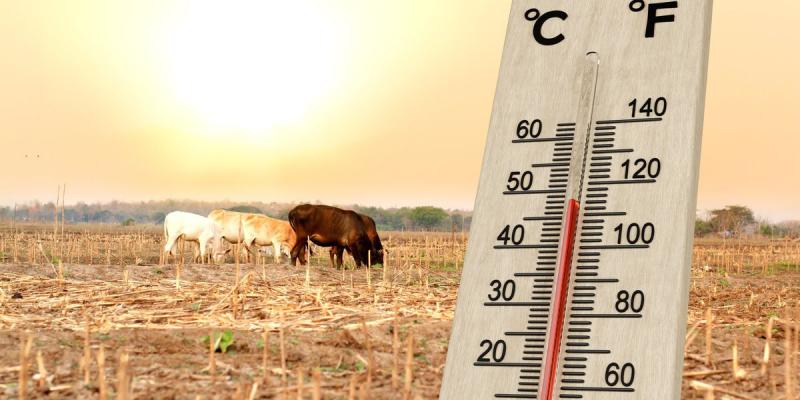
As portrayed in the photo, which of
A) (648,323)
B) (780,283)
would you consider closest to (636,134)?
(648,323)

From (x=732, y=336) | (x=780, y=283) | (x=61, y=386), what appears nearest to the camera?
(x=61, y=386)

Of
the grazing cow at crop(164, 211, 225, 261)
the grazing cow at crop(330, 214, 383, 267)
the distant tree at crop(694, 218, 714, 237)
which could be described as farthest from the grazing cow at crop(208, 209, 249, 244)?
the distant tree at crop(694, 218, 714, 237)

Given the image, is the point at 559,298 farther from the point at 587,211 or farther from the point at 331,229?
the point at 331,229

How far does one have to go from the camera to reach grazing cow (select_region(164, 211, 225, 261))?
23.3 metres

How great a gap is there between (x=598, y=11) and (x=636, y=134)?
0.56m

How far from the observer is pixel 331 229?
21.1 meters

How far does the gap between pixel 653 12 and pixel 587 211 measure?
87 centimetres

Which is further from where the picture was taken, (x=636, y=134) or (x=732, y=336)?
(x=732, y=336)

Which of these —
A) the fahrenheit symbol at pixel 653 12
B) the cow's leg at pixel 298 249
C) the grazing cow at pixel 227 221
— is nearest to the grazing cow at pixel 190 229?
the grazing cow at pixel 227 221

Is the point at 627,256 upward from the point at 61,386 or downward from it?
upward

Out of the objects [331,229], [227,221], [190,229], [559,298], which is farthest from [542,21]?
[227,221]

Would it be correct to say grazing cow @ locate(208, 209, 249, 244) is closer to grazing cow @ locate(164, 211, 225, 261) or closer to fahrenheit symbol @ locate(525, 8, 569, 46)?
grazing cow @ locate(164, 211, 225, 261)

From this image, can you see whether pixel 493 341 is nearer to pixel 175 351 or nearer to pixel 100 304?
pixel 175 351

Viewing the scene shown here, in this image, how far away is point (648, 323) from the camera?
3.16 meters
